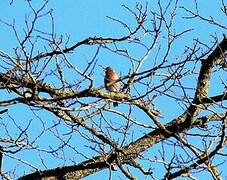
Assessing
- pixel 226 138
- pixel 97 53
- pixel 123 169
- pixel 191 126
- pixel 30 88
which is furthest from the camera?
pixel 191 126

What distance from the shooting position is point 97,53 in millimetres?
4387

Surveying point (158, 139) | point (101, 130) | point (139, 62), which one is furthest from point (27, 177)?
point (139, 62)

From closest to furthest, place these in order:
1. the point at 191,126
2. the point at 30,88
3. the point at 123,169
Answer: the point at 30,88 < the point at 123,169 < the point at 191,126

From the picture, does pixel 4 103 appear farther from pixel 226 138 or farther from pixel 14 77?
pixel 226 138

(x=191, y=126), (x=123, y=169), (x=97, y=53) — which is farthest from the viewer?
(x=191, y=126)

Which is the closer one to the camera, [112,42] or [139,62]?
[139,62]

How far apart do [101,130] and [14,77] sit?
1.16 m

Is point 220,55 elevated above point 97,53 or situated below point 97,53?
above

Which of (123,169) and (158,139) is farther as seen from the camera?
(158,139)

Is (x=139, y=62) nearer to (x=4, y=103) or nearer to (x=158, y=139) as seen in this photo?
(x=4, y=103)

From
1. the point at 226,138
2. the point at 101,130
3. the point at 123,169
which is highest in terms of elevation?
the point at 101,130

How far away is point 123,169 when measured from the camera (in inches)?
223

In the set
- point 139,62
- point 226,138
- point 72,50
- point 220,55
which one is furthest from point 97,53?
point 220,55

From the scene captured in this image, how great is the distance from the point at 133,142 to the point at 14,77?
177 centimetres
